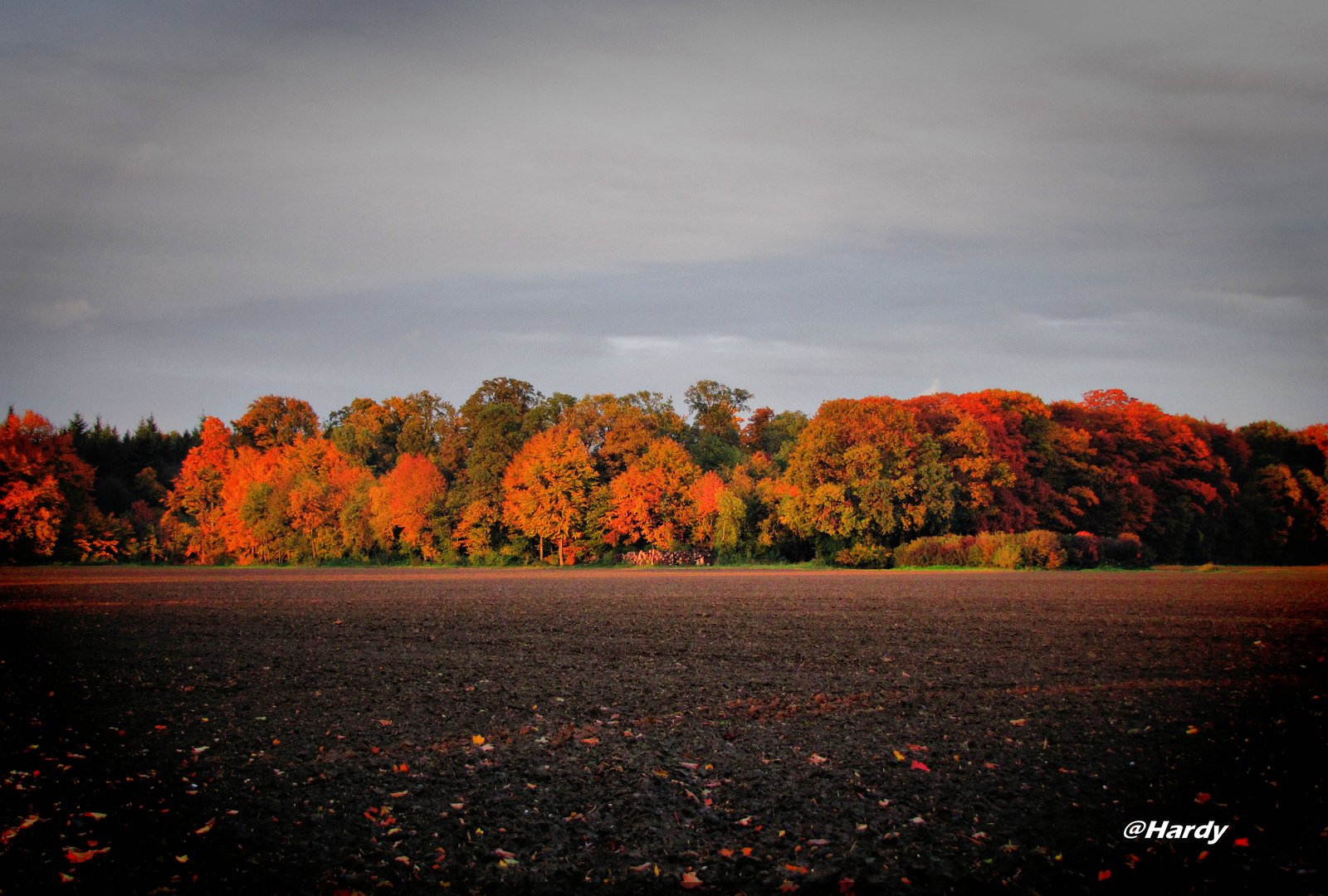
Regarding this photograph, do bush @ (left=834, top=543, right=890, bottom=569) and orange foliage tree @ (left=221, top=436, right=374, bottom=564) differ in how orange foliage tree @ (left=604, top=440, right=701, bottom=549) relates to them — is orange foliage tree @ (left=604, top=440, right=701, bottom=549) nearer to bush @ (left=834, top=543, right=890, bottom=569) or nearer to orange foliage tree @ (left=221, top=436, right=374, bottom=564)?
bush @ (left=834, top=543, right=890, bottom=569)

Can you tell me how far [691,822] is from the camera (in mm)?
4953

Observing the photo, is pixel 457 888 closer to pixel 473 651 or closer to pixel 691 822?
pixel 691 822

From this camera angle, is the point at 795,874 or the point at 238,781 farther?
the point at 238,781

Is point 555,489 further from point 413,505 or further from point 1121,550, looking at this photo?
point 1121,550

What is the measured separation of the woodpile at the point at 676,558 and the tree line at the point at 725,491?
37 centimetres

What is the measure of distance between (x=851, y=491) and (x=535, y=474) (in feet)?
73.3

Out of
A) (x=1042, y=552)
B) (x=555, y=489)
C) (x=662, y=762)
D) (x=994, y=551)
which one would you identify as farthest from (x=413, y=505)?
(x=662, y=762)

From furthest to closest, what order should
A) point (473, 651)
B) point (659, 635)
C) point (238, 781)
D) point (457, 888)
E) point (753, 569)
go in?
point (753, 569)
point (659, 635)
point (473, 651)
point (238, 781)
point (457, 888)

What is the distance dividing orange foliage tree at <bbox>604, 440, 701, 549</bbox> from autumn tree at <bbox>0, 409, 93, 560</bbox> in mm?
42478

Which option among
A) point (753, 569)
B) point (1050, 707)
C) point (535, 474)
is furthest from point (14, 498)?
point (1050, 707)

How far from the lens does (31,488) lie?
57.9 m

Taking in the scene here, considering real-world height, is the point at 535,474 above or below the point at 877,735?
above

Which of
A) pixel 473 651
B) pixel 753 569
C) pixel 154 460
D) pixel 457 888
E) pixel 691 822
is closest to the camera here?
pixel 457 888

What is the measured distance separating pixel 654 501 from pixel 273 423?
162ft
